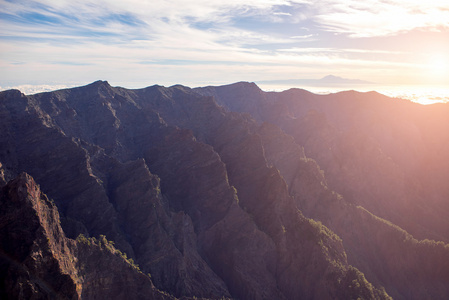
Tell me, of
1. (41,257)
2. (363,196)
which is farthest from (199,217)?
(363,196)

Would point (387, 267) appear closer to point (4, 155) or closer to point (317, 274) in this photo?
point (317, 274)

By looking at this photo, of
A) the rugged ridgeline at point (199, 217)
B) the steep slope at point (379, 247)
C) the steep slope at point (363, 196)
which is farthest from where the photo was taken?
the steep slope at point (363, 196)

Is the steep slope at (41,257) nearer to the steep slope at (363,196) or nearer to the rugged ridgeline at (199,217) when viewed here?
the rugged ridgeline at (199,217)

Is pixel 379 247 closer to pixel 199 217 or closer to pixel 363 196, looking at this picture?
pixel 363 196

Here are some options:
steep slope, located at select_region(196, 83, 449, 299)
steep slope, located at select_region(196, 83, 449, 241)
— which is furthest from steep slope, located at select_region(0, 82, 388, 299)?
steep slope, located at select_region(196, 83, 449, 241)

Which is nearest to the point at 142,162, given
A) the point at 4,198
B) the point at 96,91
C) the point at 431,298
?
the point at 4,198

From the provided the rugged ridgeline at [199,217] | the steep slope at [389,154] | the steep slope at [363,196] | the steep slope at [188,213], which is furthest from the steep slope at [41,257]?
the steep slope at [389,154]
